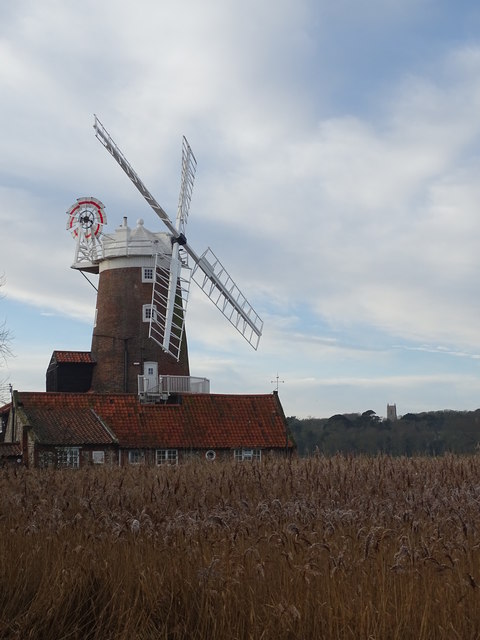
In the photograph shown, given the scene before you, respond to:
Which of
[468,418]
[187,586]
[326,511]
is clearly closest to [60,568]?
[187,586]

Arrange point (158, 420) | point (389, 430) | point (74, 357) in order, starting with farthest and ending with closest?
point (389, 430), point (74, 357), point (158, 420)

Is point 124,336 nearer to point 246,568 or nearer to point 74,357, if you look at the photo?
point 74,357

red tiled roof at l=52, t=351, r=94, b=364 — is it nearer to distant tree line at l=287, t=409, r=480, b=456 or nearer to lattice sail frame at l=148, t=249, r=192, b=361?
lattice sail frame at l=148, t=249, r=192, b=361

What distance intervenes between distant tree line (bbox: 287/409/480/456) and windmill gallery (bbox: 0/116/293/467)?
3157 centimetres

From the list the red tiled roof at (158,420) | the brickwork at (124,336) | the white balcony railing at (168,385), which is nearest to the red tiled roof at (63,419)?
the red tiled roof at (158,420)

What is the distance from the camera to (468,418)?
8269 centimetres

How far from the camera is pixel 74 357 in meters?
46.2

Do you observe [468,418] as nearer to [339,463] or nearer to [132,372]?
[132,372]

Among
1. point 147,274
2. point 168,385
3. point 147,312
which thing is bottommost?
point 168,385

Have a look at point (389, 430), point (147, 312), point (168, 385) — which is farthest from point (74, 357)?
point (389, 430)

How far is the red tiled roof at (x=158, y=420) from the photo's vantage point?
4062 centimetres

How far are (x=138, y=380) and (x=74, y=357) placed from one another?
462 cm

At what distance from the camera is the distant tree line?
75.3 m

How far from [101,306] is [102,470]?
32170 millimetres
